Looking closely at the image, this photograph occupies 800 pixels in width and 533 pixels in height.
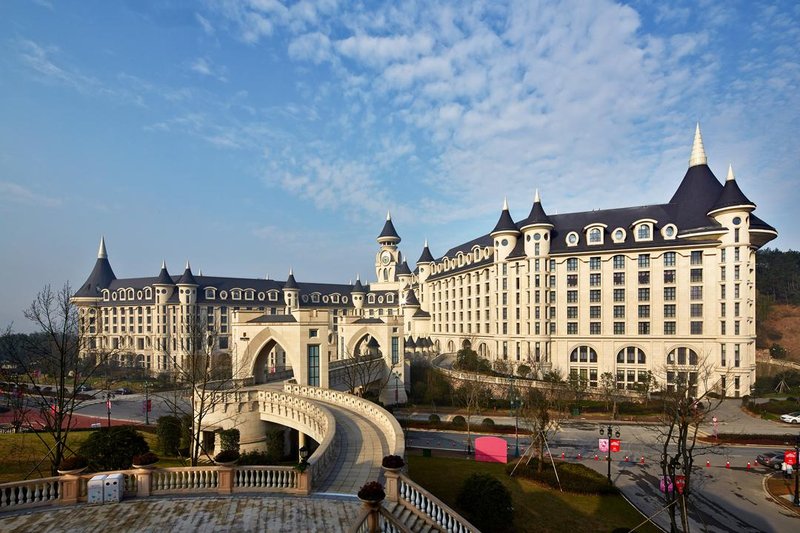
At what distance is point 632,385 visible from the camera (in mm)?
46906

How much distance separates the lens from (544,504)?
19.2 m

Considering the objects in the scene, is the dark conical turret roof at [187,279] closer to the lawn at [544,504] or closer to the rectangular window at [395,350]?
the rectangular window at [395,350]

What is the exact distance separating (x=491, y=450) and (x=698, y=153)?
51.4 metres

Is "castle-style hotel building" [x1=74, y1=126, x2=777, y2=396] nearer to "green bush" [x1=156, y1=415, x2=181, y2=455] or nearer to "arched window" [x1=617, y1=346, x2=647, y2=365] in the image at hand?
"arched window" [x1=617, y1=346, x2=647, y2=365]

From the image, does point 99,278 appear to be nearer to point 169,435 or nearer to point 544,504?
point 169,435

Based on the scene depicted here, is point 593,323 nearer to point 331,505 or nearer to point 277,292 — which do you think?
point 331,505

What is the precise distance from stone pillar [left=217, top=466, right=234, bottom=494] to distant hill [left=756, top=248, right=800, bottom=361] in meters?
88.4

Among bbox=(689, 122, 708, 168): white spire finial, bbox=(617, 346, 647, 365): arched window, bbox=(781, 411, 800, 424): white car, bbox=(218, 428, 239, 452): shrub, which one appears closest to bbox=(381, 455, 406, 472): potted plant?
bbox=(218, 428, 239, 452): shrub

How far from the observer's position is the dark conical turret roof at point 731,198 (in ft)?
143

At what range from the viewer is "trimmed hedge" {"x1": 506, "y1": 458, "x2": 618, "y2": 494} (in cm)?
2080

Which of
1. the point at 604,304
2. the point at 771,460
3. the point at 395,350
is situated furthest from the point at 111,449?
the point at 604,304

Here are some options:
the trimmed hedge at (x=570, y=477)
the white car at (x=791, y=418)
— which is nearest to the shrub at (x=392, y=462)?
the trimmed hedge at (x=570, y=477)

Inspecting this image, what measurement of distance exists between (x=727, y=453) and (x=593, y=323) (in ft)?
78.0

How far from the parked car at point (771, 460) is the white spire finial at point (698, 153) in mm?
38684
